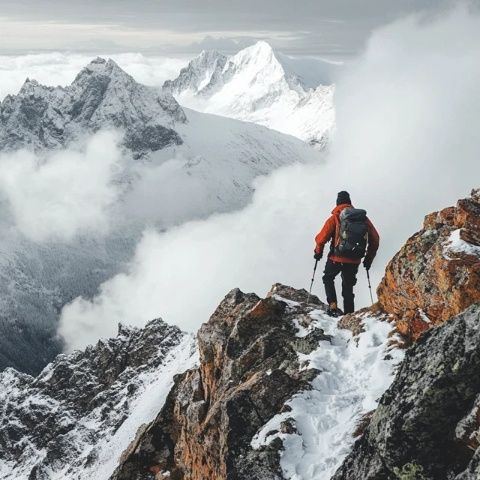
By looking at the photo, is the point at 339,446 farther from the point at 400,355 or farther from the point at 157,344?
the point at 157,344

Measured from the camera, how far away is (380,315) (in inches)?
839

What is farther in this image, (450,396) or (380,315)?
(380,315)

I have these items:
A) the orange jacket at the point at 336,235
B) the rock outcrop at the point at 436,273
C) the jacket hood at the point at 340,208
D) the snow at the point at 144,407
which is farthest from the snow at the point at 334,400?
the snow at the point at 144,407

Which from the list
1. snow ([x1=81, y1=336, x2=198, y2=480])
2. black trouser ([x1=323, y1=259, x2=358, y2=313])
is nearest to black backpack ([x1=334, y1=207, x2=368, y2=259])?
black trouser ([x1=323, y1=259, x2=358, y2=313])

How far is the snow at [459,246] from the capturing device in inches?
719

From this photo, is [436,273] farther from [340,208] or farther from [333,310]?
[333,310]

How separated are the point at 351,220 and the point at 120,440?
92248mm

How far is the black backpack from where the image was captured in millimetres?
21219

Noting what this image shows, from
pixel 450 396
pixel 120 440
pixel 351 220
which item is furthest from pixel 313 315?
pixel 120 440

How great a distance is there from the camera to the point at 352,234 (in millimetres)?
21453

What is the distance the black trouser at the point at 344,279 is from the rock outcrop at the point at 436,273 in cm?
135

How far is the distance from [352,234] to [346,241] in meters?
0.37

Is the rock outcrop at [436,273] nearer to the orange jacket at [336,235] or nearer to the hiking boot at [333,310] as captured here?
the orange jacket at [336,235]

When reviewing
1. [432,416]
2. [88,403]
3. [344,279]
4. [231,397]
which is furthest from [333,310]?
[88,403]
